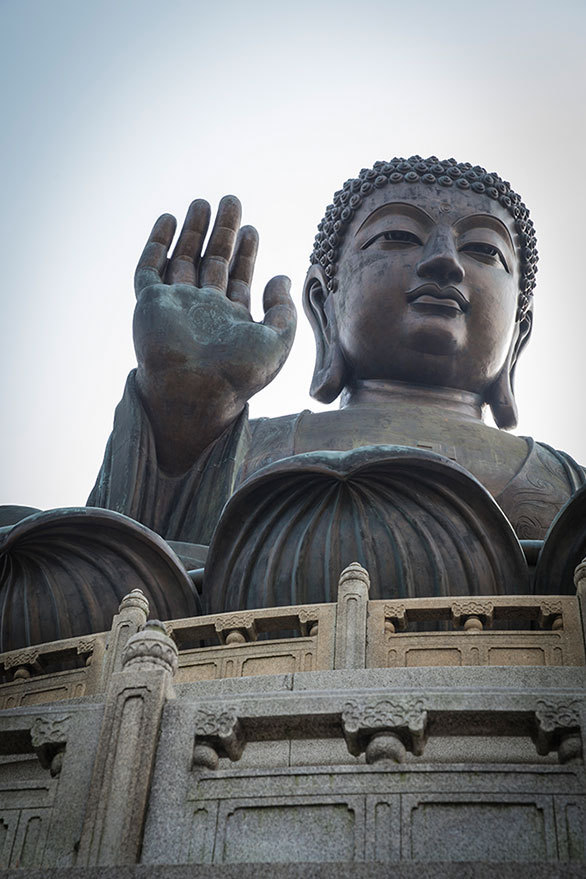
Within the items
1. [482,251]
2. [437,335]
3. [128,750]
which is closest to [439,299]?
[437,335]

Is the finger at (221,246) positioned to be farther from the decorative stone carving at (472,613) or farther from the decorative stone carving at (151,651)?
the decorative stone carving at (151,651)

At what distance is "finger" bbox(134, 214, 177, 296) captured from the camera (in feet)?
29.8

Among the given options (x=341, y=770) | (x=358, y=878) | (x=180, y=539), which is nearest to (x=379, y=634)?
(x=341, y=770)

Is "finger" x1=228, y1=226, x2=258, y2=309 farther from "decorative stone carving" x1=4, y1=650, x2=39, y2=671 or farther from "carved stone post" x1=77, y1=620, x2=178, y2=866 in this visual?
"carved stone post" x1=77, y1=620, x2=178, y2=866

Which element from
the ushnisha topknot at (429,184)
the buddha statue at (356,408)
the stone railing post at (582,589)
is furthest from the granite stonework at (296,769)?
the ushnisha topknot at (429,184)

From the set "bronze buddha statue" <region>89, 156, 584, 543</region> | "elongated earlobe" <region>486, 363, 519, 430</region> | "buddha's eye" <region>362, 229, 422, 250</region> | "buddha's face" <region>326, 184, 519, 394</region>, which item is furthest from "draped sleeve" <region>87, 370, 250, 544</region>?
"elongated earlobe" <region>486, 363, 519, 430</region>

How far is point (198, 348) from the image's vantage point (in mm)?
8484

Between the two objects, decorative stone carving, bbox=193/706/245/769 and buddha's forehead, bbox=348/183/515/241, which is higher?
buddha's forehead, bbox=348/183/515/241

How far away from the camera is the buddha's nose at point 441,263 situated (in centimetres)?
976

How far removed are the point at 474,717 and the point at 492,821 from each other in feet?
1.33

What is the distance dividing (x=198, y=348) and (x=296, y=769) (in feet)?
13.2

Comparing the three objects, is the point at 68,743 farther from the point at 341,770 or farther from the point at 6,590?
the point at 6,590

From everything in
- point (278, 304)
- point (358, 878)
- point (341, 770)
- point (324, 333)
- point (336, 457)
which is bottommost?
point (358, 878)

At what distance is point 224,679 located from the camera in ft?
18.4
